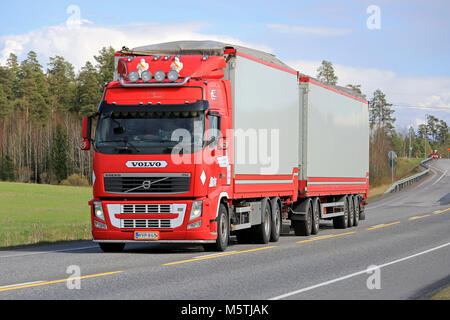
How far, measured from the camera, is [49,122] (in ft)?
444

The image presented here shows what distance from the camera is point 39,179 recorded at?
13075 cm

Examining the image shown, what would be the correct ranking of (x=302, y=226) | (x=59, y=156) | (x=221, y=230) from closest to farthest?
(x=221, y=230) < (x=302, y=226) < (x=59, y=156)

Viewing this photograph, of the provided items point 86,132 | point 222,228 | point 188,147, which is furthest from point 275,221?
point 86,132

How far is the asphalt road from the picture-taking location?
35.1ft

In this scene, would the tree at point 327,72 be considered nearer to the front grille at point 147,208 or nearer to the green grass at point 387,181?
the green grass at point 387,181

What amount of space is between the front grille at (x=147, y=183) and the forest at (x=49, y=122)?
102 metres

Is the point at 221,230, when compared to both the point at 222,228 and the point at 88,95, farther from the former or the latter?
the point at 88,95

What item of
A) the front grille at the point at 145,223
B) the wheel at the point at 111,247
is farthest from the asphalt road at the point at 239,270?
the front grille at the point at 145,223

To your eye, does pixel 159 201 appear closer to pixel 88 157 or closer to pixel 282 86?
pixel 282 86

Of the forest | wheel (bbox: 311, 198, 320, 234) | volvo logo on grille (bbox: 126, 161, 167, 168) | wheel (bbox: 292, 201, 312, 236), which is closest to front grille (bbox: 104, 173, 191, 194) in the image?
volvo logo on grille (bbox: 126, 161, 167, 168)

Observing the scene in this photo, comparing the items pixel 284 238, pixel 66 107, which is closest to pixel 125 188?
pixel 284 238

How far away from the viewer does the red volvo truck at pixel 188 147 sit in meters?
16.3

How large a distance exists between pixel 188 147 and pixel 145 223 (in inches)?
71.6

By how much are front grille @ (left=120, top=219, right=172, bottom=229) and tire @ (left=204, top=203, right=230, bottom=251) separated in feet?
3.99
